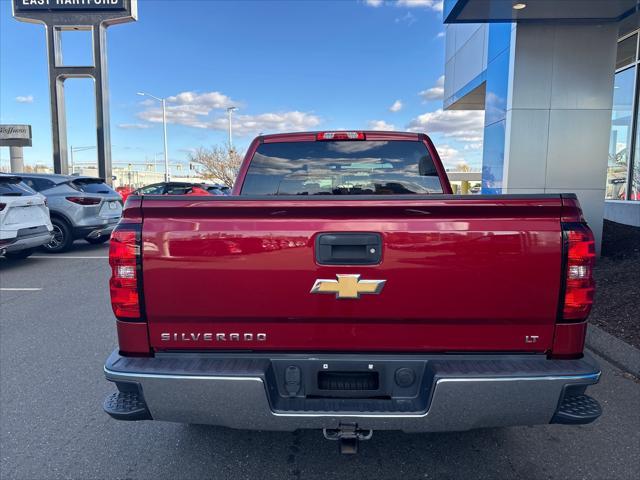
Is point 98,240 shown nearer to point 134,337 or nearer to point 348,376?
point 134,337

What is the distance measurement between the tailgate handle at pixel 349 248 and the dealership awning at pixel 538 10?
22.4ft

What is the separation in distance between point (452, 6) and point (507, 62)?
1.83 m

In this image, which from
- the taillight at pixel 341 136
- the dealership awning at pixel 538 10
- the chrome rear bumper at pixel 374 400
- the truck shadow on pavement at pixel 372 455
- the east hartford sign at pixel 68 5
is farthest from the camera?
the east hartford sign at pixel 68 5

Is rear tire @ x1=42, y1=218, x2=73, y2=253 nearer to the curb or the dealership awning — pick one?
the dealership awning

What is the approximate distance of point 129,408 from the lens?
7.14 feet

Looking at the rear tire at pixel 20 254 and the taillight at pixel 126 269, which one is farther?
the rear tire at pixel 20 254

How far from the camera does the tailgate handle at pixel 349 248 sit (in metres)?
2.06

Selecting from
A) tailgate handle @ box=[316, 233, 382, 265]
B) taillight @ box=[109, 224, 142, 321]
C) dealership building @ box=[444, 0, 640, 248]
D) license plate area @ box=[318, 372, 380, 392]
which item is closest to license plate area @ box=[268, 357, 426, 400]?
license plate area @ box=[318, 372, 380, 392]

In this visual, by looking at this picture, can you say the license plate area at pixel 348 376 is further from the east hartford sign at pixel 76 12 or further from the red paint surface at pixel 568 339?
the east hartford sign at pixel 76 12

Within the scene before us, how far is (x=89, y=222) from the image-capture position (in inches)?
407

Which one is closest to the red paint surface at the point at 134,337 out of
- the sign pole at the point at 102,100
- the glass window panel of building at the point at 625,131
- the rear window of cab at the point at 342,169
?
the rear window of cab at the point at 342,169

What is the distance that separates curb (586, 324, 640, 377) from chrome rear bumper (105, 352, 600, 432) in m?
2.55

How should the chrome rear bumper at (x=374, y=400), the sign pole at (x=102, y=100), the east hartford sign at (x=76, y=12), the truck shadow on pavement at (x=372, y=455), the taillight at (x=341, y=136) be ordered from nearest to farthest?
the chrome rear bumper at (x=374, y=400), the truck shadow on pavement at (x=372, y=455), the taillight at (x=341, y=136), the east hartford sign at (x=76, y=12), the sign pole at (x=102, y=100)

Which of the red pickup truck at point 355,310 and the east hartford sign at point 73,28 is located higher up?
the east hartford sign at point 73,28
